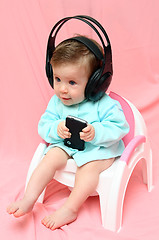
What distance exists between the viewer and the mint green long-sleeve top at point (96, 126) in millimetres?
1251

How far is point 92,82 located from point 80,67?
0.21 ft

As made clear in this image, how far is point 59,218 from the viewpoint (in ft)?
3.98

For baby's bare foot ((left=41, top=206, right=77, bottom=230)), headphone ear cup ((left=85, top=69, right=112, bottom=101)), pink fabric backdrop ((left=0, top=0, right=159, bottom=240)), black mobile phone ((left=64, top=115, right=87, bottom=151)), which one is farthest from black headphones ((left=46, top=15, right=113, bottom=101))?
pink fabric backdrop ((left=0, top=0, right=159, bottom=240))

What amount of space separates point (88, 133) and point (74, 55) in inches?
10.6

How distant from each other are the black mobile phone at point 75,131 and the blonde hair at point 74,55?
18 cm

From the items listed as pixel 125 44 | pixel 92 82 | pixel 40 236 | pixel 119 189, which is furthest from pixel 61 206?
pixel 125 44

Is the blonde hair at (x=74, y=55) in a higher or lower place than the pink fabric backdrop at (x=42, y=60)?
higher

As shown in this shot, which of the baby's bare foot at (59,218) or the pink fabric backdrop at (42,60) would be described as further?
the pink fabric backdrop at (42,60)

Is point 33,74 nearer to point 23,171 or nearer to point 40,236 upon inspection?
point 23,171

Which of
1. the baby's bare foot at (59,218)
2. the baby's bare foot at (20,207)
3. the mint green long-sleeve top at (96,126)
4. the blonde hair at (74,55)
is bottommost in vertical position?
the baby's bare foot at (59,218)

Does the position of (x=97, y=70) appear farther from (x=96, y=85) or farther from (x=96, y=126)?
(x=96, y=126)

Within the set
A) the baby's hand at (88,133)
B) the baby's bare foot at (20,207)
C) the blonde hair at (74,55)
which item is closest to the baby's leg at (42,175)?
the baby's bare foot at (20,207)

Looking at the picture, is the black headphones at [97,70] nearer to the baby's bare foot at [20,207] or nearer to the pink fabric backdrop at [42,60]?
the baby's bare foot at [20,207]

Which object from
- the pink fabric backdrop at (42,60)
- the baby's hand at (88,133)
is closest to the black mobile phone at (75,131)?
the baby's hand at (88,133)
